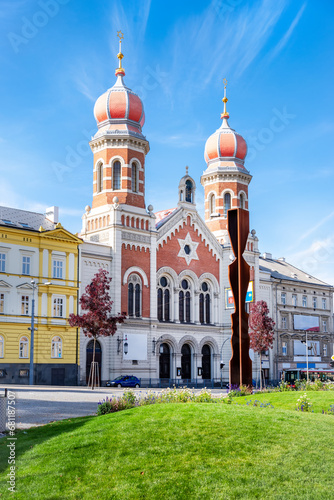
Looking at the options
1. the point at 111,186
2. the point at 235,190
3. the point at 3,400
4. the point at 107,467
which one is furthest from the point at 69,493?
the point at 235,190

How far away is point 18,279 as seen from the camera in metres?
43.8

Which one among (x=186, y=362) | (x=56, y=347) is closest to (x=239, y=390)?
(x=56, y=347)

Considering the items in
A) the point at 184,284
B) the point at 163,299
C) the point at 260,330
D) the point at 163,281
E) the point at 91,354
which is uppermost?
the point at 163,281

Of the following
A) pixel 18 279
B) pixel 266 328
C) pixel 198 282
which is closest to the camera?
pixel 18 279

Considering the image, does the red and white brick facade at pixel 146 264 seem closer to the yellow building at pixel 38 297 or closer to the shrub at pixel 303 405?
the yellow building at pixel 38 297

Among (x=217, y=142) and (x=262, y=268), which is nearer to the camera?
(x=217, y=142)

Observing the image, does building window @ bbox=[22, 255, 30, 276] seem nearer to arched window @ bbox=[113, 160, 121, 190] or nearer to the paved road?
arched window @ bbox=[113, 160, 121, 190]

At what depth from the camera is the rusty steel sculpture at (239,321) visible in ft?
74.7

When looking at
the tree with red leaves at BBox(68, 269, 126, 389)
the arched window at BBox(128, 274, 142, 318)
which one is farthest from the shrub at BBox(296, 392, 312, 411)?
the arched window at BBox(128, 274, 142, 318)

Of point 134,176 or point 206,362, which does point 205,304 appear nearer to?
point 206,362

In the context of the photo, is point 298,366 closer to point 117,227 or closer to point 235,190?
point 235,190

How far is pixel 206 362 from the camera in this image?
5909cm

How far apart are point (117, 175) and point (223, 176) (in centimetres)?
1530

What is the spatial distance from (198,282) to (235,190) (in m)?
12.7
